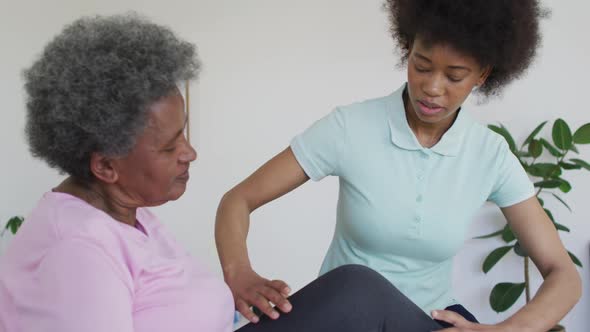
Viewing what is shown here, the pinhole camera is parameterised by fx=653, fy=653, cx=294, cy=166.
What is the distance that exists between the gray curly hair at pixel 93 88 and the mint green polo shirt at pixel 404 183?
0.59 m

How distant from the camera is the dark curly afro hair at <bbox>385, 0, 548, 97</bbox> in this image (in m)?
1.36

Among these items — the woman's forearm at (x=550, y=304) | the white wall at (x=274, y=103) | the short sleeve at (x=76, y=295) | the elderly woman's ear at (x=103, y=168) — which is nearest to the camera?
the short sleeve at (x=76, y=295)

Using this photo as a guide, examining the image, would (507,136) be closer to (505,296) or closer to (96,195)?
(505,296)

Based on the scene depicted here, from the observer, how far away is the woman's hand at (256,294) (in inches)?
45.8

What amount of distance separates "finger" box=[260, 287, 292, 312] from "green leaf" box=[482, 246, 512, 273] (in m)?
1.67

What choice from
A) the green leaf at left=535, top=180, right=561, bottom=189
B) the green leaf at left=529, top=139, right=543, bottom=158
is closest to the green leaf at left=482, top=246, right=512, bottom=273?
the green leaf at left=535, top=180, right=561, bottom=189

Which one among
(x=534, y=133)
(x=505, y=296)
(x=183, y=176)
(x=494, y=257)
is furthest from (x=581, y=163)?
(x=183, y=176)

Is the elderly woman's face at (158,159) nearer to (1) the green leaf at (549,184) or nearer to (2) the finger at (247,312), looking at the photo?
(2) the finger at (247,312)

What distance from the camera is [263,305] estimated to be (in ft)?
3.86

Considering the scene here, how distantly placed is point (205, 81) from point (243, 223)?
167cm

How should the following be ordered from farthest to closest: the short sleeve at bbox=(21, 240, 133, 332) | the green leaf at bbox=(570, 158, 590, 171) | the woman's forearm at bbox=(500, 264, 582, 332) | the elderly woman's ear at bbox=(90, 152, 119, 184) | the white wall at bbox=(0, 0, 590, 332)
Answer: the white wall at bbox=(0, 0, 590, 332), the green leaf at bbox=(570, 158, 590, 171), the woman's forearm at bbox=(500, 264, 582, 332), the elderly woman's ear at bbox=(90, 152, 119, 184), the short sleeve at bbox=(21, 240, 133, 332)

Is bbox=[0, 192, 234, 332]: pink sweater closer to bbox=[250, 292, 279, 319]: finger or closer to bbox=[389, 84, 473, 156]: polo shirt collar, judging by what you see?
bbox=[250, 292, 279, 319]: finger

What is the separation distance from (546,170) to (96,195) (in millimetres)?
2007

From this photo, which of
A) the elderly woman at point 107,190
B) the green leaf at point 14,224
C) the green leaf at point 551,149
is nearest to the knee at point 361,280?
the elderly woman at point 107,190
